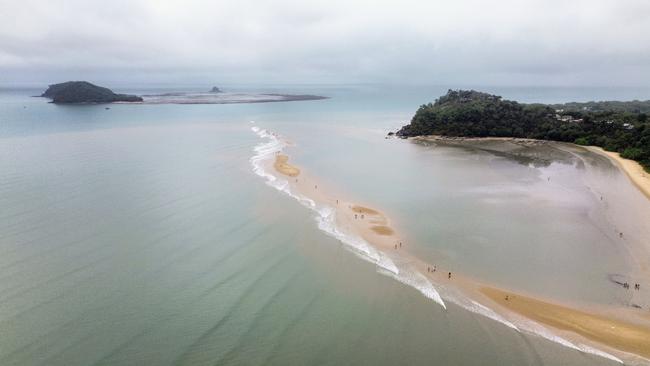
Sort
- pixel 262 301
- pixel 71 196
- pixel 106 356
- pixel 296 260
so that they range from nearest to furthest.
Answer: pixel 106 356 → pixel 262 301 → pixel 296 260 → pixel 71 196

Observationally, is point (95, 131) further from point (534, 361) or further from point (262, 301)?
point (534, 361)

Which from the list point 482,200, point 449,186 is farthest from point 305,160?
point 482,200

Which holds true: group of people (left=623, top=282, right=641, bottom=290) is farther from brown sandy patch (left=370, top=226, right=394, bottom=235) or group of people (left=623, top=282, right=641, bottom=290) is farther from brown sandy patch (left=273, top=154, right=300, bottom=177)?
brown sandy patch (left=273, top=154, right=300, bottom=177)

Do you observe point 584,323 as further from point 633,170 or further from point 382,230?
point 633,170

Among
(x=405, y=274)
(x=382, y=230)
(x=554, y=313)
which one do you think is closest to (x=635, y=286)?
(x=554, y=313)

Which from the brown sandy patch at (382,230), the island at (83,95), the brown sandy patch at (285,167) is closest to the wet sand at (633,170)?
the brown sandy patch at (382,230)

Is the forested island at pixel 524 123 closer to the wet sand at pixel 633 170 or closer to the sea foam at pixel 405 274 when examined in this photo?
the wet sand at pixel 633 170
